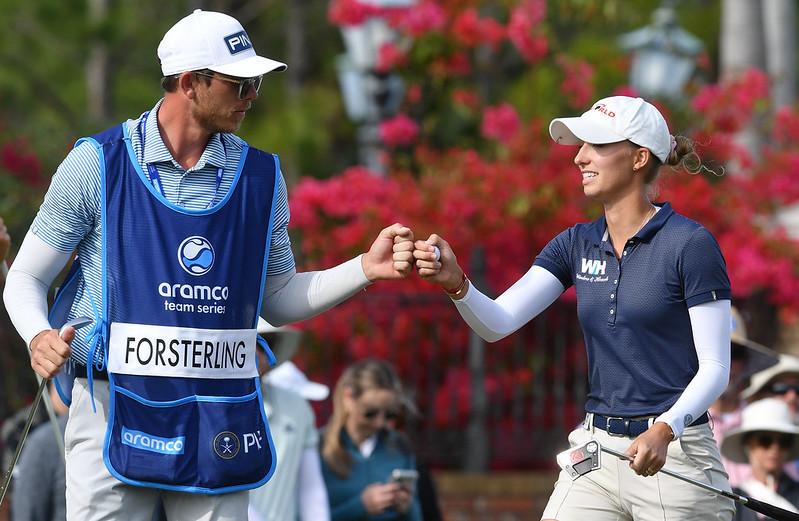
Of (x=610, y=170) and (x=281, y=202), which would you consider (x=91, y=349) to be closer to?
(x=281, y=202)

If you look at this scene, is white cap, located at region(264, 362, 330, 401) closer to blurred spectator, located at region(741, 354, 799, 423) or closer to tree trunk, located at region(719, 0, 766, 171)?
blurred spectator, located at region(741, 354, 799, 423)

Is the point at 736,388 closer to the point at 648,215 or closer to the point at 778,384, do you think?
the point at 778,384

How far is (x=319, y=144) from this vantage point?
16.8 metres

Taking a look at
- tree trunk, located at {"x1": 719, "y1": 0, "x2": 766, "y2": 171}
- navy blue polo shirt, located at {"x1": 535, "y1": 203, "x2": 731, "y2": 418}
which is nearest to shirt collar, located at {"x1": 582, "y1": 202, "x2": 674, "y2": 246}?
navy blue polo shirt, located at {"x1": 535, "y1": 203, "x2": 731, "y2": 418}

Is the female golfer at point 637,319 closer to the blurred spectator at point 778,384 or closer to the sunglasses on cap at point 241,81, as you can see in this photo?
the sunglasses on cap at point 241,81

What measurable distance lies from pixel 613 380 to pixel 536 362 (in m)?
6.37

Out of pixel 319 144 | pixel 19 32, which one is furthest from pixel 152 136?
pixel 19 32

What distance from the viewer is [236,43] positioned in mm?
3939

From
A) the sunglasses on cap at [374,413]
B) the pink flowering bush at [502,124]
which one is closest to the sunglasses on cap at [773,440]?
the sunglasses on cap at [374,413]

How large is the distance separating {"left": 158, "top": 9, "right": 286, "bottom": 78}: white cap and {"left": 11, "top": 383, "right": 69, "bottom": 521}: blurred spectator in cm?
235

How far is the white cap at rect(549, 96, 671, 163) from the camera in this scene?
4129 mm

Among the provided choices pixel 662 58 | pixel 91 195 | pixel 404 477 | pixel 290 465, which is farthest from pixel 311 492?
pixel 662 58

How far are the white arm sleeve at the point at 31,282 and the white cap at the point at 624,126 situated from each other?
64.7 inches

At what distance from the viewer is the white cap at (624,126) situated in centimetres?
413
